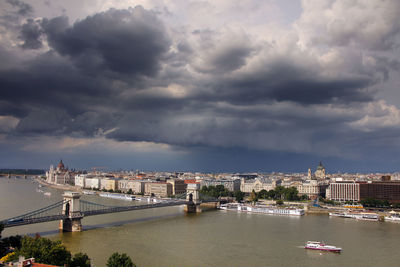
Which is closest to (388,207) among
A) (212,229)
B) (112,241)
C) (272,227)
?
(272,227)

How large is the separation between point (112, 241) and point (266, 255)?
29.7 feet

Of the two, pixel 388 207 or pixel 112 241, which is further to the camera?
pixel 388 207

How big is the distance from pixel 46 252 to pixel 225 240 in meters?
11.7

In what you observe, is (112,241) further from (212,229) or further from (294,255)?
(294,255)

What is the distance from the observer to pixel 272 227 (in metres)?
28.8

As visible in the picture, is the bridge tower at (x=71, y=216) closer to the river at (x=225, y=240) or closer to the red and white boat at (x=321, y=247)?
the river at (x=225, y=240)

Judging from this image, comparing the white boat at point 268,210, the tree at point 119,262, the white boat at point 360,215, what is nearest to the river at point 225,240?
the white boat at point 360,215

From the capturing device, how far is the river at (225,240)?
18281 mm

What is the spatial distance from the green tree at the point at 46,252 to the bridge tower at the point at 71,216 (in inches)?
365

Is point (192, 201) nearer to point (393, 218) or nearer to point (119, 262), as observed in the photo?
point (393, 218)

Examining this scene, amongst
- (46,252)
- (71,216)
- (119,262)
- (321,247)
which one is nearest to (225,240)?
(321,247)

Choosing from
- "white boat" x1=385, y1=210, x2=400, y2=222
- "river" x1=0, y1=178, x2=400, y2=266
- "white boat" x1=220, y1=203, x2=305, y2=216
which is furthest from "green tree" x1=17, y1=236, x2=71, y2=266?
"white boat" x1=385, y1=210, x2=400, y2=222

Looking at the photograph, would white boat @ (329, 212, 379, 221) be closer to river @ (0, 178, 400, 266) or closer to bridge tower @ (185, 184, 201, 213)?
river @ (0, 178, 400, 266)

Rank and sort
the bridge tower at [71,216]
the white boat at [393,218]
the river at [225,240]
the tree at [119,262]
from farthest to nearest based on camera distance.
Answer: the white boat at [393,218]
the bridge tower at [71,216]
the river at [225,240]
the tree at [119,262]
